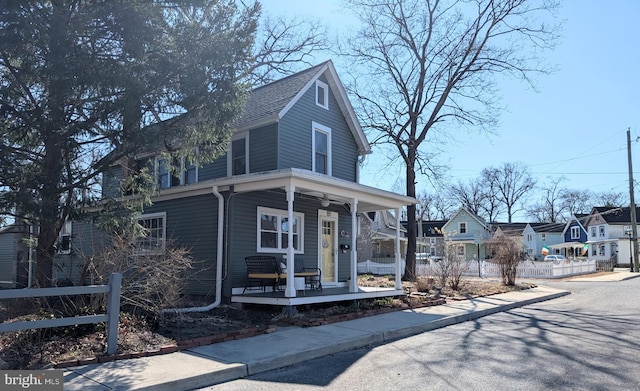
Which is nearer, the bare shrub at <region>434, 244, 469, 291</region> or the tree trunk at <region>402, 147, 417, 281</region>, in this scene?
the bare shrub at <region>434, 244, 469, 291</region>

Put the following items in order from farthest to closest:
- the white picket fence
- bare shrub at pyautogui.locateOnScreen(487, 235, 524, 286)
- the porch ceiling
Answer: the white picket fence → bare shrub at pyautogui.locateOnScreen(487, 235, 524, 286) → the porch ceiling

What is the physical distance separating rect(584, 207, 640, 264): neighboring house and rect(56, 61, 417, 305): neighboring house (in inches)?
1736

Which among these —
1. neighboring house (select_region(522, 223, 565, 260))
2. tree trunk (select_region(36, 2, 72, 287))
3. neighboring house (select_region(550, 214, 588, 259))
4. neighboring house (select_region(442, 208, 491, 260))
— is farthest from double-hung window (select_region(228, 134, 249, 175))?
neighboring house (select_region(522, 223, 565, 260))

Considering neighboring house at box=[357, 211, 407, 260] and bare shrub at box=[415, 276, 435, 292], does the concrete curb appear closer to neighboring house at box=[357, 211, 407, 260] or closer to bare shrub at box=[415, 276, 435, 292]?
bare shrub at box=[415, 276, 435, 292]

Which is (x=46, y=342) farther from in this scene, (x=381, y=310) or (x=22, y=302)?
(x=381, y=310)

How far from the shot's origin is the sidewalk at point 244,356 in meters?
5.81

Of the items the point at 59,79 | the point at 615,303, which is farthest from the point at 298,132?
the point at 615,303

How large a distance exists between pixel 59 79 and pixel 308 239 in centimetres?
873

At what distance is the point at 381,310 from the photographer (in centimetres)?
1214

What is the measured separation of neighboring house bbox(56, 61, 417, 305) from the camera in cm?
1209

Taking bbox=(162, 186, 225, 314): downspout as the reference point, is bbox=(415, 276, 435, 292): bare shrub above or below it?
below

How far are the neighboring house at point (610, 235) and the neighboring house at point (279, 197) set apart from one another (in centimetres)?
4410

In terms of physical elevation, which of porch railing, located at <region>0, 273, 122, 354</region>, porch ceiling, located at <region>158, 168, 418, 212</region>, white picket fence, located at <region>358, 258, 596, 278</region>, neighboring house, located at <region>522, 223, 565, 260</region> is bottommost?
white picket fence, located at <region>358, 258, 596, 278</region>

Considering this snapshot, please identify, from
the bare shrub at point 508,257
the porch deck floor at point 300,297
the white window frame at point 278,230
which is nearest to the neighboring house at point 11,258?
the white window frame at point 278,230
